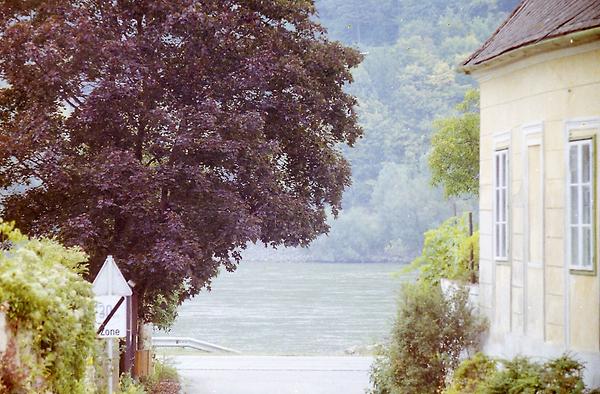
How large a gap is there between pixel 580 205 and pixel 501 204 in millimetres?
3702

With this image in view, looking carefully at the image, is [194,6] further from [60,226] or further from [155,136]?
[60,226]

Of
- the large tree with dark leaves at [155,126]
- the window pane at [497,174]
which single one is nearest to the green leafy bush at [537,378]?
the window pane at [497,174]

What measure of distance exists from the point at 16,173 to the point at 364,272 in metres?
85.6

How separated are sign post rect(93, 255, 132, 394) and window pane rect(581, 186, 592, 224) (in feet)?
23.3

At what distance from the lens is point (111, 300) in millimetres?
19859

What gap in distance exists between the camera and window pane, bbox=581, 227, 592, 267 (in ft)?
54.3

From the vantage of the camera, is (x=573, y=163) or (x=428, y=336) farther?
(x=428, y=336)

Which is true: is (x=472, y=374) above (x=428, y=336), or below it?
below

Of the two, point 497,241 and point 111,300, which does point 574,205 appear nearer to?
point 497,241

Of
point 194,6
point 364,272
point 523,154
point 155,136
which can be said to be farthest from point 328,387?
point 364,272

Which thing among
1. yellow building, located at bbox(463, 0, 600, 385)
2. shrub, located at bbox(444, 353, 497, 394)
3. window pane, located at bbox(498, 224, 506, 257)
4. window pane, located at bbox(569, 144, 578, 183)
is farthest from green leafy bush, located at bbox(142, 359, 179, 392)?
window pane, located at bbox(569, 144, 578, 183)

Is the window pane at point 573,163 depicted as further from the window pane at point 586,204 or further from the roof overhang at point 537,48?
the roof overhang at point 537,48

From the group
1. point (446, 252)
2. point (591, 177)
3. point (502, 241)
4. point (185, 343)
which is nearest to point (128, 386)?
point (446, 252)

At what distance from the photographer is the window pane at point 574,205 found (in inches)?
669
